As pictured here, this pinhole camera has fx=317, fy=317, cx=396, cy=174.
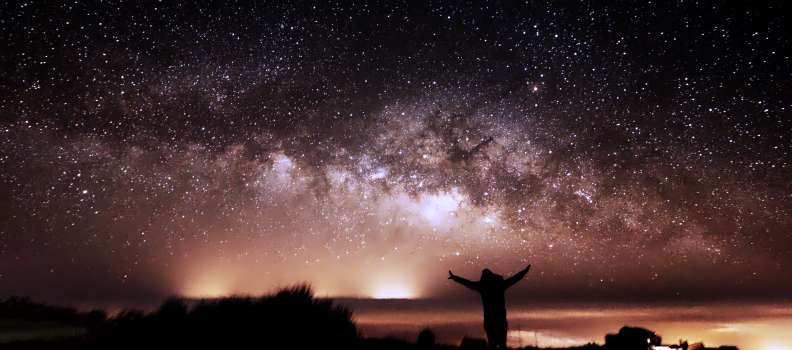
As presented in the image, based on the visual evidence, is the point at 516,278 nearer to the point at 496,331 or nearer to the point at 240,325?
the point at 496,331

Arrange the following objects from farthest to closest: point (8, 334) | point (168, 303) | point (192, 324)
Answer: point (168, 303) < point (192, 324) < point (8, 334)

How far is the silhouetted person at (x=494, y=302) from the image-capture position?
654 centimetres

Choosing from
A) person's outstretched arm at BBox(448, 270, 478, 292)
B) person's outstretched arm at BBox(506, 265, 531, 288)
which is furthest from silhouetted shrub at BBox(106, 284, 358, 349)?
person's outstretched arm at BBox(506, 265, 531, 288)

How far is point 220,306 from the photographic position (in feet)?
28.9

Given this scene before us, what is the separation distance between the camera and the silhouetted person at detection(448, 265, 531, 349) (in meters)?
6.54

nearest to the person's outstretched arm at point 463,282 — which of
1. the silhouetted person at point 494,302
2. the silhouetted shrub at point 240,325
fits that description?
the silhouetted person at point 494,302

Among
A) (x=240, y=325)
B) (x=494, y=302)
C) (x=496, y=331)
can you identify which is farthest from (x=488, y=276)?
(x=240, y=325)

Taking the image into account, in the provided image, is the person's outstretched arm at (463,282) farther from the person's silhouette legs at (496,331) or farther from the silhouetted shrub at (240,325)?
the silhouetted shrub at (240,325)

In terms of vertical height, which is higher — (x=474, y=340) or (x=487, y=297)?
(x=487, y=297)

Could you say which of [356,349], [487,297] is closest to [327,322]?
[356,349]

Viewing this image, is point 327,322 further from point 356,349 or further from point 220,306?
point 220,306

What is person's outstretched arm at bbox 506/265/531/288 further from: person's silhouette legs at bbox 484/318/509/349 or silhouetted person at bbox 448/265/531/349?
person's silhouette legs at bbox 484/318/509/349

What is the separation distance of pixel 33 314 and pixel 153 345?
222 inches

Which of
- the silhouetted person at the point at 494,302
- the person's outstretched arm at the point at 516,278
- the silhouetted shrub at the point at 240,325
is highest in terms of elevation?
the person's outstretched arm at the point at 516,278
